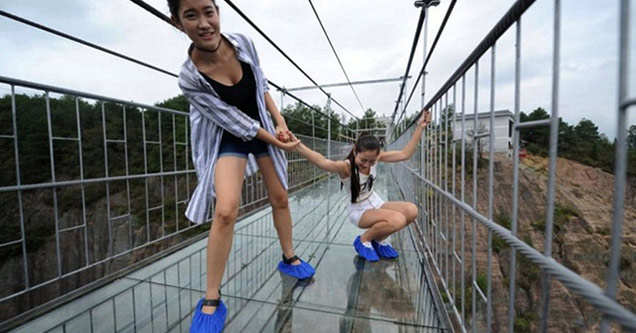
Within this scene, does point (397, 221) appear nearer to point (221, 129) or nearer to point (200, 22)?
point (221, 129)

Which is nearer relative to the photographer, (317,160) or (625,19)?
(625,19)

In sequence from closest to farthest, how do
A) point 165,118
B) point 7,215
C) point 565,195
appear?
point 565,195 < point 165,118 < point 7,215

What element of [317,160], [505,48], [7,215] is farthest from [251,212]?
[505,48]

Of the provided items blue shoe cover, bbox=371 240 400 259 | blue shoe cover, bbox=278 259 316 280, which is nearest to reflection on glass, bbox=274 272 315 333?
blue shoe cover, bbox=278 259 316 280

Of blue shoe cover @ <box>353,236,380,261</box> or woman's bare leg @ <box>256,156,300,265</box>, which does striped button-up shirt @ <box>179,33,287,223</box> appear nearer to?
woman's bare leg @ <box>256,156,300,265</box>

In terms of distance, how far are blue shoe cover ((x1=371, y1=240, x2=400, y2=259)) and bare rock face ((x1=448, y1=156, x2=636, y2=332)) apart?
1.10 m

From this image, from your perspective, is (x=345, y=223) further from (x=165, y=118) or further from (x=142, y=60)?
(x=142, y=60)

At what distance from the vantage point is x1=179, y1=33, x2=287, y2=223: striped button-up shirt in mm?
1257

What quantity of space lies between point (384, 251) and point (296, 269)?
0.62 m

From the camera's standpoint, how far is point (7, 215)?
106 inches

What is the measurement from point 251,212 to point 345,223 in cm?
103

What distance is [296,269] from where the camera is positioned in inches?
65.6

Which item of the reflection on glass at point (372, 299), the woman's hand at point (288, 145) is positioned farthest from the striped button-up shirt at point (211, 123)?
the reflection on glass at point (372, 299)

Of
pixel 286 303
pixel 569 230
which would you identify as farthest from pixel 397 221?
pixel 569 230
